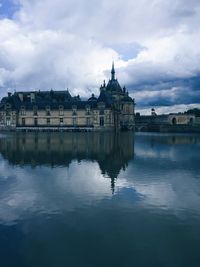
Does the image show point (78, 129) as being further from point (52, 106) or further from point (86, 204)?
point (86, 204)

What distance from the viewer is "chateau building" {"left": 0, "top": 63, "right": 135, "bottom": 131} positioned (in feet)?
245

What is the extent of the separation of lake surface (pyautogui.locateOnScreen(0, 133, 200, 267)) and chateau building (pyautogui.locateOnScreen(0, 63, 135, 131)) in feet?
196

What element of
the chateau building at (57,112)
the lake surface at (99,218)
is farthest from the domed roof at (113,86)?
the lake surface at (99,218)

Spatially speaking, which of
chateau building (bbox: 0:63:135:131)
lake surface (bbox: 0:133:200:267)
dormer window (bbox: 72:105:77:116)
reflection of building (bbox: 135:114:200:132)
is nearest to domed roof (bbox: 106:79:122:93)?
chateau building (bbox: 0:63:135:131)

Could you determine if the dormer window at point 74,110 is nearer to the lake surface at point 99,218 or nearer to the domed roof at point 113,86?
the domed roof at point 113,86

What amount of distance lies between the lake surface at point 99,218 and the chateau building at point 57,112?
59.9 meters

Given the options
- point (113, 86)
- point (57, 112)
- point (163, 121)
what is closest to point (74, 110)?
point (57, 112)

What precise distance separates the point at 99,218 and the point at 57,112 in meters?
70.1

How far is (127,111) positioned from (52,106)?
898 inches

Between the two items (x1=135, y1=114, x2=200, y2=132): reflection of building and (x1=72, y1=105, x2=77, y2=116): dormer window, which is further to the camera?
(x1=135, y1=114, x2=200, y2=132): reflection of building

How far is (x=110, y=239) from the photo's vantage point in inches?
274

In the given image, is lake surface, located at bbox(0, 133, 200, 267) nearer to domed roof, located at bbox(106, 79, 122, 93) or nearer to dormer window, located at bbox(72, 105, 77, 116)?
dormer window, located at bbox(72, 105, 77, 116)

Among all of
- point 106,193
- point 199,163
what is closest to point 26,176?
point 106,193

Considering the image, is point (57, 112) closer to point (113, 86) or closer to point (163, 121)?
point (113, 86)
